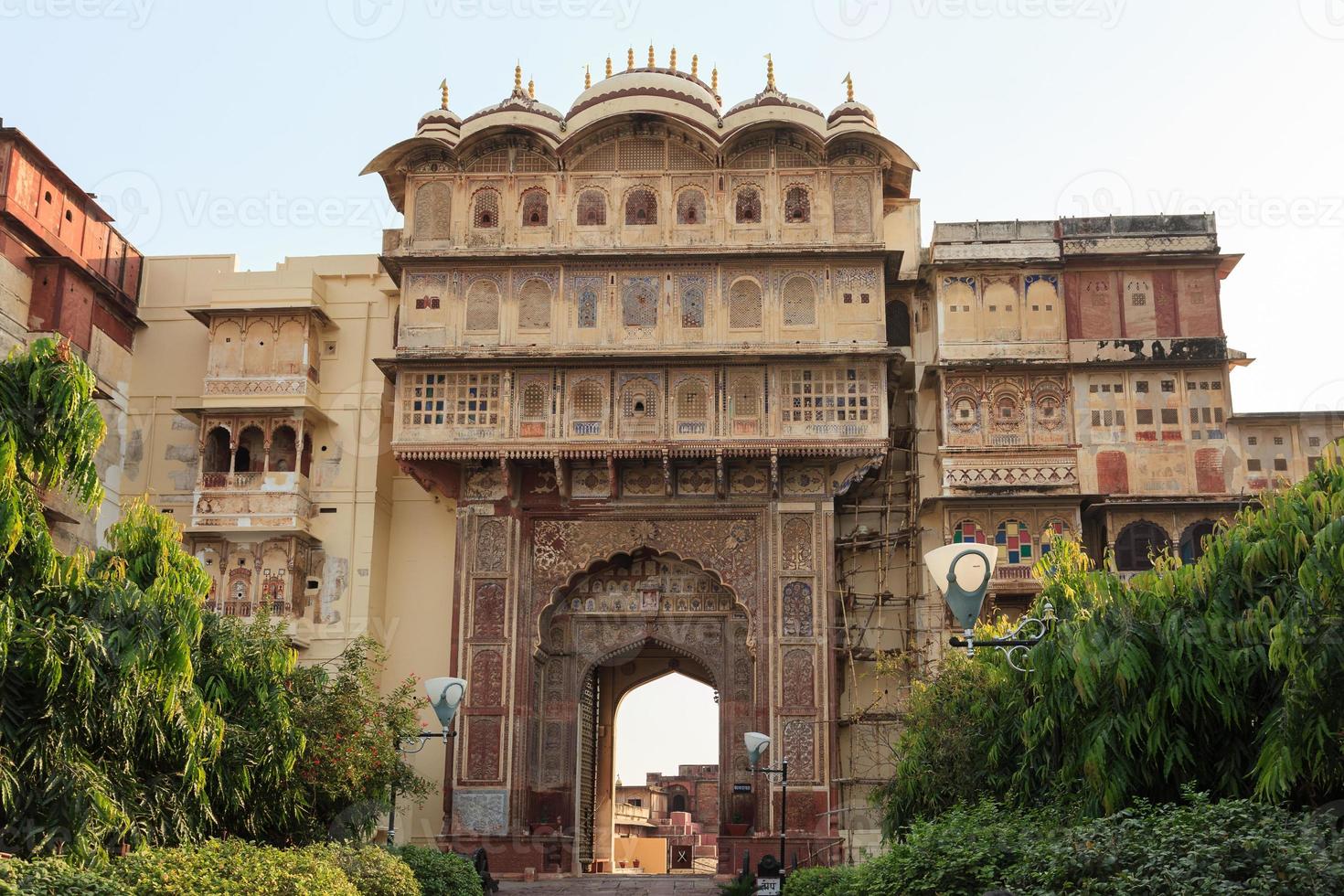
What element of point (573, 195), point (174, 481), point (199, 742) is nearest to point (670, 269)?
point (573, 195)

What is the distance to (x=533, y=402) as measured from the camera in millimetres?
24219

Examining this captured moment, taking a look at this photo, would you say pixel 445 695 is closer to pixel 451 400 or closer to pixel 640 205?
pixel 451 400

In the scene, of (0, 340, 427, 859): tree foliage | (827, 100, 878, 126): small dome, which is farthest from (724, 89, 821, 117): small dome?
(0, 340, 427, 859): tree foliage

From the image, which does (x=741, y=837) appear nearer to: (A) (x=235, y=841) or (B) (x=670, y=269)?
(B) (x=670, y=269)

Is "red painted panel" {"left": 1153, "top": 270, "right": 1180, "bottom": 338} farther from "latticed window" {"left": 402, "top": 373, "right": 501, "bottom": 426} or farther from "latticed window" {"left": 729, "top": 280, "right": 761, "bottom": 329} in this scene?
"latticed window" {"left": 402, "top": 373, "right": 501, "bottom": 426}

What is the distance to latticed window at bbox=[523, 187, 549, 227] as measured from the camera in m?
25.2

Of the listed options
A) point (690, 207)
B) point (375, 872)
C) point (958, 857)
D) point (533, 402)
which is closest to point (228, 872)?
point (375, 872)

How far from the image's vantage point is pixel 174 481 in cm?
2547

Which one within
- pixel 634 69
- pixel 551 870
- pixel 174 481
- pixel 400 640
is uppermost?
pixel 634 69

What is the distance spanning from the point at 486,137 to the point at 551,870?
1234cm

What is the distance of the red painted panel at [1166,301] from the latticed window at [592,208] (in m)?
9.47

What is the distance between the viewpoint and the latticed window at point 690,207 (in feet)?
82.4

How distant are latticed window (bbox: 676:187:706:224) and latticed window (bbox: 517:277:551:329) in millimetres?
2619

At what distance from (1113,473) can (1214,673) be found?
1278 centimetres
